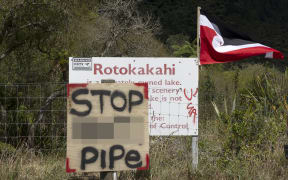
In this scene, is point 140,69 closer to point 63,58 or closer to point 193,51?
point 63,58

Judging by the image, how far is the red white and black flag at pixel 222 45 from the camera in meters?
6.53

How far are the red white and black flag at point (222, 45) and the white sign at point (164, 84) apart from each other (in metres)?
0.58

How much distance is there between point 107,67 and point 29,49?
3211 millimetres

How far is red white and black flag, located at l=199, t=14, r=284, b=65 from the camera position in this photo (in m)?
6.53

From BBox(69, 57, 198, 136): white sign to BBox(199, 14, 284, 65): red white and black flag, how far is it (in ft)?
1.91

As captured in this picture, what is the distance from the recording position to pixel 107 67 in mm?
6141

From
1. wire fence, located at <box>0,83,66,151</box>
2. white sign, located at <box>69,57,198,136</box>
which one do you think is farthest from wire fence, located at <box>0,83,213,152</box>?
white sign, located at <box>69,57,198,136</box>

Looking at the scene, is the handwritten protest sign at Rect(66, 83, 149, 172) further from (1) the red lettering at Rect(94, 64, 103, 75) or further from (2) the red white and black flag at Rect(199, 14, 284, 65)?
(2) the red white and black flag at Rect(199, 14, 284, 65)

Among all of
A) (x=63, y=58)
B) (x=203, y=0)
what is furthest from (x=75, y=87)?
(x=203, y=0)

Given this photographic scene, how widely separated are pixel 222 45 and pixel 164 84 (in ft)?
3.79

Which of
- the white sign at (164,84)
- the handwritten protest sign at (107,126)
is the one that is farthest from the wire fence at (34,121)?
the handwritten protest sign at (107,126)

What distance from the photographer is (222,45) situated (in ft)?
21.6

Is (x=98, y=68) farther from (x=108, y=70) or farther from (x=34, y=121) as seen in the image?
(x=34, y=121)

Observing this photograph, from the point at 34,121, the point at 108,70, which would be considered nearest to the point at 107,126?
the point at 108,70
